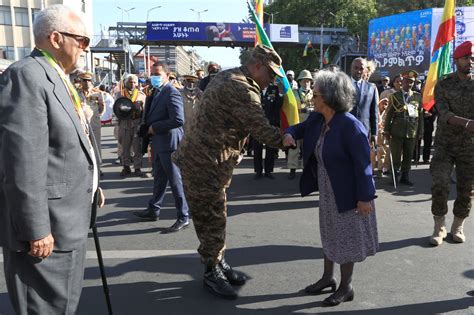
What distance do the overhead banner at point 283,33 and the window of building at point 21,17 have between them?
101 ft

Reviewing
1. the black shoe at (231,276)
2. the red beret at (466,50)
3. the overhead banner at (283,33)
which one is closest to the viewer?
the black shoe at (231,276)

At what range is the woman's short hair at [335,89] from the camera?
10.4ft

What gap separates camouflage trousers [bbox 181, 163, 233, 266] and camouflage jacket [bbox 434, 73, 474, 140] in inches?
96.8

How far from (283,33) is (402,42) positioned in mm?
15954

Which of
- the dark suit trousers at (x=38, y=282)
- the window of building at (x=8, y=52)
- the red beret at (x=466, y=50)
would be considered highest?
the window of building at (x=8, y=52)

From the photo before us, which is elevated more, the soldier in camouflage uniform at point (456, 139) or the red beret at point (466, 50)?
the red beret at point (466, 50)

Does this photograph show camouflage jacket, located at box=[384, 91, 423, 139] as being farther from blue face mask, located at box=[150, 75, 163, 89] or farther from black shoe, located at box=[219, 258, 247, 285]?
black shoe, located at box=[219, 258, 247, 285]

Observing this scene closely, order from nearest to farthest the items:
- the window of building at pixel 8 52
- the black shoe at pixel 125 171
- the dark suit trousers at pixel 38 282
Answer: the dark suit trousers at pixel 38 282 → the black shoe at pixel 125 171 → the window of building at pixel 8 52

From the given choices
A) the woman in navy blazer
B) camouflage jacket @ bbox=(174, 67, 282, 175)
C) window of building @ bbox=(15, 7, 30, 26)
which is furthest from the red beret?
window of building @ bbox=(15, 7, 30, 26)

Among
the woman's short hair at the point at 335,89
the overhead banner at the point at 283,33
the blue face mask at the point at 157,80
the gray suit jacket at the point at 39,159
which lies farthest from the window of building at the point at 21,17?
the gray suit jacket at the point at 39,159

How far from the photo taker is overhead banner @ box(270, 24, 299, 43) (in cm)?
3684

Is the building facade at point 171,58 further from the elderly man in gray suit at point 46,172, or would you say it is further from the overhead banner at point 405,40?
the elderly man in gray suit at point 46,172

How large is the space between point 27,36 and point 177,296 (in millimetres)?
54473

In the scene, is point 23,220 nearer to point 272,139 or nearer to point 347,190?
point 272,139
